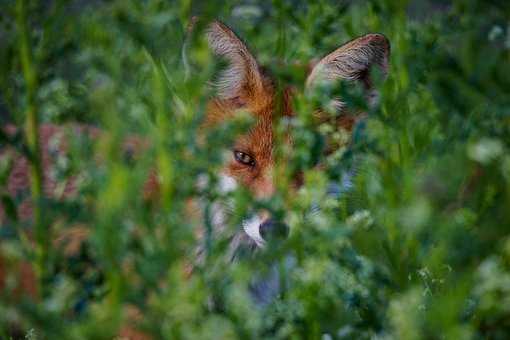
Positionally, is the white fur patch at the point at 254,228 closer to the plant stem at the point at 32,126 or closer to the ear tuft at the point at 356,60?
the ear tuft at the point at 356,60

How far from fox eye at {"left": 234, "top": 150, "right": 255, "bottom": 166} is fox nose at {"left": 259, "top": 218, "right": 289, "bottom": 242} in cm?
56

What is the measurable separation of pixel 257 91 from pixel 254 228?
0.81 m

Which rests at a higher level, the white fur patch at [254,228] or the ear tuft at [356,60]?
the ear tuft at [356,60]

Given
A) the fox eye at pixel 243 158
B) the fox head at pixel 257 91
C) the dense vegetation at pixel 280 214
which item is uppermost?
the dense vegetation at pixel 280 214

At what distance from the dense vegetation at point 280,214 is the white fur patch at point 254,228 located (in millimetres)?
304

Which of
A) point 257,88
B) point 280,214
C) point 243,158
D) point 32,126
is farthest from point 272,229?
point 32,126

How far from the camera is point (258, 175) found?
3.60 metres

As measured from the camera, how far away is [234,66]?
3.75m

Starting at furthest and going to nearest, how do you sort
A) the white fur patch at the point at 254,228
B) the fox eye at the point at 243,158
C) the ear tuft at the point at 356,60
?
1. the fox eye at the point at 243,158
2. the ear tuft at the point at 356,60
3. the white fur patch at the point at 254,228

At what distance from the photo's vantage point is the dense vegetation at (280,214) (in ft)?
5.28

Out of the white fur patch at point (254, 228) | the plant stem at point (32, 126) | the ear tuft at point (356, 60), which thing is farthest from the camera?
the ear tuft at point (356, 60)

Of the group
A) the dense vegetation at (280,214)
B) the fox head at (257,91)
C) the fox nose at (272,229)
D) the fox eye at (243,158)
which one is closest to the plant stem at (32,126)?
the dense vegetation at (280,214)

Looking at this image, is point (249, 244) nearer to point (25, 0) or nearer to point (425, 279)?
point (425, 279)

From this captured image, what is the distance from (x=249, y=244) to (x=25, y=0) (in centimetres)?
179
